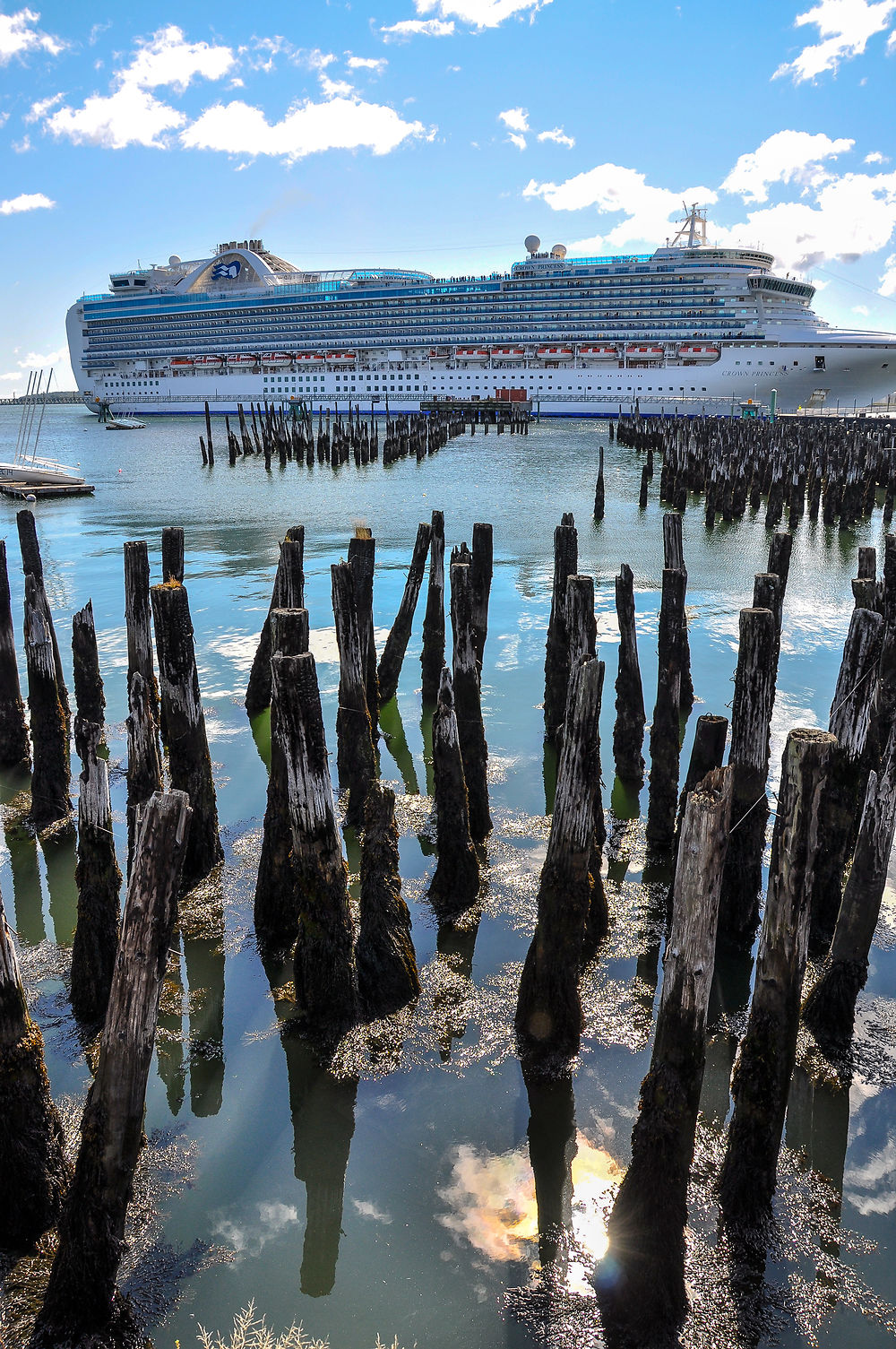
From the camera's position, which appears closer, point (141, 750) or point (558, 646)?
point (141, 750)

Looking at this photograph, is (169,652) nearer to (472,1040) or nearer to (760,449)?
(472,1040)

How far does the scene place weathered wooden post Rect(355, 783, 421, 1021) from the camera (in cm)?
385

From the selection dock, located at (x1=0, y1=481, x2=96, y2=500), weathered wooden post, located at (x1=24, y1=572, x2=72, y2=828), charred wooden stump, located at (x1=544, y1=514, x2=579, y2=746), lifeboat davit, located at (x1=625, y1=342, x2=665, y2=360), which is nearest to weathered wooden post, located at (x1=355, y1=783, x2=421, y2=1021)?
weathered wooden post, located at (x1=24, y1=572, x2=72, y2=828)

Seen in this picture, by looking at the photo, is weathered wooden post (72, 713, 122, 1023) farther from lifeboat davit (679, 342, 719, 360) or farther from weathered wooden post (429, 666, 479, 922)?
lifeboat davit (679, 342, 719, 360)

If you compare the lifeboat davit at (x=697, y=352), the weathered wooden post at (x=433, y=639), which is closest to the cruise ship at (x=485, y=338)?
the lifeboat davit at (x=697, y=352)

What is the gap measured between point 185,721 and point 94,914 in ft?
4.64

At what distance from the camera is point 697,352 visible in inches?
2167

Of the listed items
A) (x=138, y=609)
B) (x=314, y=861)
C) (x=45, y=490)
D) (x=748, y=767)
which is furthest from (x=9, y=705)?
(x=45, y=490)

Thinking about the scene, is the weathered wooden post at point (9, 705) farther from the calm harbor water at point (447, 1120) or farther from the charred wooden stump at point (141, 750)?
the charred wooden stump at point (141, 750)

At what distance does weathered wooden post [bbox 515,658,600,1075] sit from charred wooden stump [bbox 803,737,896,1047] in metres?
1.05

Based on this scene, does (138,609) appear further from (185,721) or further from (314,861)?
(314,861)

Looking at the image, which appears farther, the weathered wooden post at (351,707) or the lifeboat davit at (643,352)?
the lifeboat davit at (643,352)

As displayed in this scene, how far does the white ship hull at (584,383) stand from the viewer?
5112 cm

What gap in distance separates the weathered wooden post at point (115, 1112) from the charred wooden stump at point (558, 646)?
477 cm
